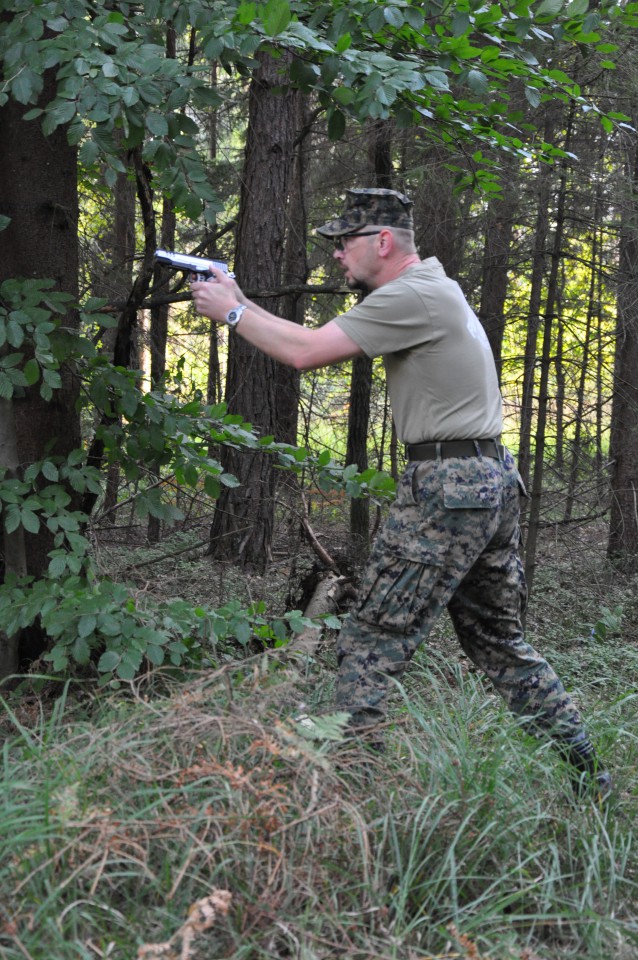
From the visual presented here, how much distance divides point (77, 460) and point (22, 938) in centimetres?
245

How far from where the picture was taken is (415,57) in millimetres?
4246

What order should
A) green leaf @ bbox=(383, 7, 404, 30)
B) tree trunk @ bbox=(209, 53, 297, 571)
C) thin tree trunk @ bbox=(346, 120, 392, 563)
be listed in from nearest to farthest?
green leaf @ bbox=(383, 7, 404, 30), tree trunk @ bbox=(209, 53, 297, 571), thin tree trunk @ bbox=(346, 120, 392, 563)

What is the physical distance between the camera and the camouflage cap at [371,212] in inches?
143

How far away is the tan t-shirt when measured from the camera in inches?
133

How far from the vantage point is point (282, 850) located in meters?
2.41

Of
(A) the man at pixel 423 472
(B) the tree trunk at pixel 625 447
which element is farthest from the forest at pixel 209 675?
(B) the tree trunk at pixel 625 447

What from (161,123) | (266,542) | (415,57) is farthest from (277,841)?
(266,542)

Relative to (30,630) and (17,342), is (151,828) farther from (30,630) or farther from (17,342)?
(30,630)

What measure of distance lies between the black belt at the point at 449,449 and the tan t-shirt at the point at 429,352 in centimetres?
2

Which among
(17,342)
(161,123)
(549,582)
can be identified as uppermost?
(161,123)

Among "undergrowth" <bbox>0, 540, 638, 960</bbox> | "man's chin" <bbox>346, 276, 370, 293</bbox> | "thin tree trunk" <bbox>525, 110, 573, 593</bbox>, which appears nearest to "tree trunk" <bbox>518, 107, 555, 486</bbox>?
"thin tree trunk" <bbox>525, 110, 573, 593</bbox>

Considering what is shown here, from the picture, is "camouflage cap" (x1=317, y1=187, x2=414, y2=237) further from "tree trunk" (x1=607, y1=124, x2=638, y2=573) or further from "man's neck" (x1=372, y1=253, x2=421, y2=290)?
"tree trunk" (x1=607, y1=124, x2=638, y2=573)

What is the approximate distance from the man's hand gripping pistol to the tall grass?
1.59m

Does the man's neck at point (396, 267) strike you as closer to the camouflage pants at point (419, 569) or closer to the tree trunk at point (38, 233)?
the camouflage pants at point (419, 569)
